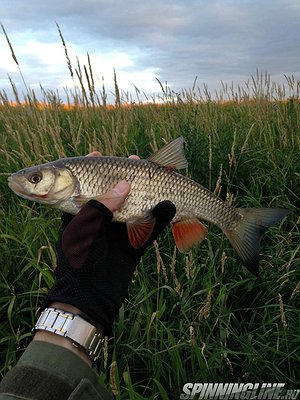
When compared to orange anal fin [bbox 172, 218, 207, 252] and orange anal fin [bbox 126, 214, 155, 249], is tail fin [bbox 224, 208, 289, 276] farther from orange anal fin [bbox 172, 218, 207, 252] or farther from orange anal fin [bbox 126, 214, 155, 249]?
orange anal fin [bbox 126, 214, 155, 249]

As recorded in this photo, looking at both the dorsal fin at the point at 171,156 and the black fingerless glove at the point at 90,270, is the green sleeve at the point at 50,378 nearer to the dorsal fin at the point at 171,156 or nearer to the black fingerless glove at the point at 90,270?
the black fingerless glove at the point at 90,270

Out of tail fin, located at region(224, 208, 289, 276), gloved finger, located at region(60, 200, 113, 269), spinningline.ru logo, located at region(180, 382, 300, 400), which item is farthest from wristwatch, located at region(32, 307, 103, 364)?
tail fin, located at region(224, 208, 289, 276)

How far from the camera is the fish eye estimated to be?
2258 millimetres

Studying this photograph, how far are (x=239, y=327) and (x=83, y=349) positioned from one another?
143cm

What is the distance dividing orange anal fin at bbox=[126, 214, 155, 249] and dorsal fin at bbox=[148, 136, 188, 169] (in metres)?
0.34

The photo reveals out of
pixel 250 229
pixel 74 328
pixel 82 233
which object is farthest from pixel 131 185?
pixel 250 229

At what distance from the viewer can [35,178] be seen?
7.43 feet

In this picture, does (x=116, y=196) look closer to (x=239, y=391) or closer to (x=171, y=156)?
(x=171, y=156)

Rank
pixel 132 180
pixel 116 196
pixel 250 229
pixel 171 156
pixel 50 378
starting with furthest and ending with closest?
pixel 250 229, pixel 171 156, pixel 132 180, pixel 116 196, pixel 50 378

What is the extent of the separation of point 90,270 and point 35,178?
1.90ft

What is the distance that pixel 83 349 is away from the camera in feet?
5.63

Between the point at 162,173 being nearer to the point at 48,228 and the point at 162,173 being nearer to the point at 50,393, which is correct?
the point at 50,393

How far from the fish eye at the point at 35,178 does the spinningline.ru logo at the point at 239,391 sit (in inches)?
49.9

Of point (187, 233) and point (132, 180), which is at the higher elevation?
point (132, 180)
